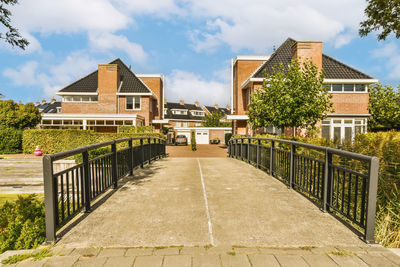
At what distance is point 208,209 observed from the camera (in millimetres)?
4547

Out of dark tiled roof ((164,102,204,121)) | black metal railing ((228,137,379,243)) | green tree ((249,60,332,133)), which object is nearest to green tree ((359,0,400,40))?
green tree ((249,60,332,133))

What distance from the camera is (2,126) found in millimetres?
19094

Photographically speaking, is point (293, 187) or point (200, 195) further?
point (293, 187)

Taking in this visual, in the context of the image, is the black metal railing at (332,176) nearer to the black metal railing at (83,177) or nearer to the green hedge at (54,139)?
the black metal railing at (83,177)

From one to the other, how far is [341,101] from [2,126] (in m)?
27.1

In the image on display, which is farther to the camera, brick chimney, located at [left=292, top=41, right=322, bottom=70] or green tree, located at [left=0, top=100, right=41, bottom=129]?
brick chimney, located at [left=292, top=41, right=322, bottom=70]

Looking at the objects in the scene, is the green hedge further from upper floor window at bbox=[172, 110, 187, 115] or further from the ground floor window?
upper floor window at bbox=[172, 110, 187, 115]

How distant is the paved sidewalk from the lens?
2832 millimetres

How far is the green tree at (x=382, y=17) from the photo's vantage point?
36.6ft

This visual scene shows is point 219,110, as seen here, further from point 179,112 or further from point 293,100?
point 293,100

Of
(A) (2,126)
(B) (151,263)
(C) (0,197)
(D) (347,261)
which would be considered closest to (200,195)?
(B) (151,263)

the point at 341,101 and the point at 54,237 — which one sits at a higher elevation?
the point at 341,101

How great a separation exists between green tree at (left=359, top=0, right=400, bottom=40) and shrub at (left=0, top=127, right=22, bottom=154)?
2289 cm

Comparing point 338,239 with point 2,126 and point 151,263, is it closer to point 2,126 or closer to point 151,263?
point 151,263
